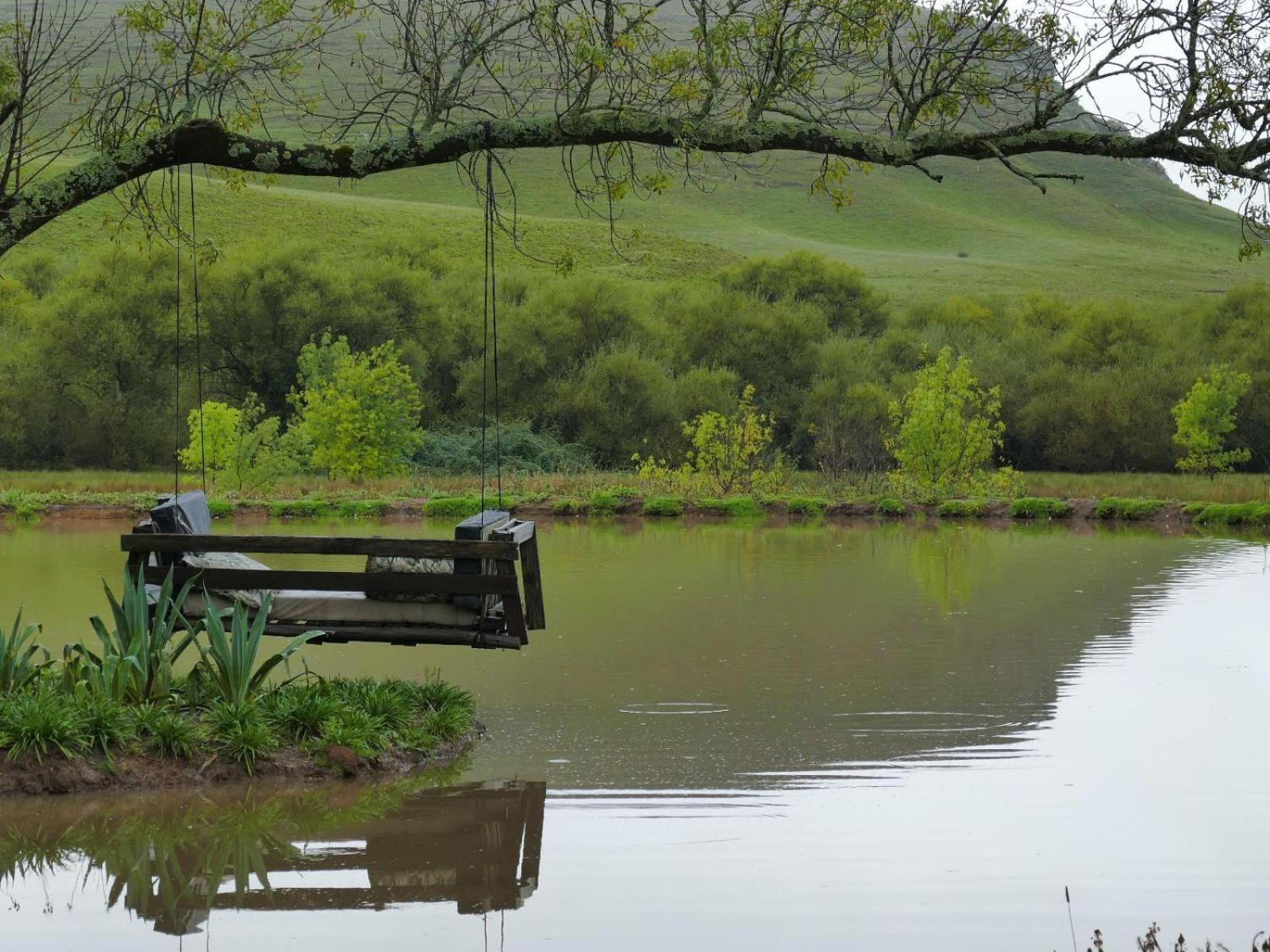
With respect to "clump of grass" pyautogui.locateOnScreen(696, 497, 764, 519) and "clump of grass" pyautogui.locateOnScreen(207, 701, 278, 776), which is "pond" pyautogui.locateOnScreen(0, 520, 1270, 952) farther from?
"clump of grass" pyautogui.locateOnScreen(696, 497, 764, 519)

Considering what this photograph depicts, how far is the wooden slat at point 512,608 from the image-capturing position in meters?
7.68

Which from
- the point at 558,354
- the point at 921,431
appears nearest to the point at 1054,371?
the point at 558,354

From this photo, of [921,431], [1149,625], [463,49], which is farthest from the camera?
[921,431]

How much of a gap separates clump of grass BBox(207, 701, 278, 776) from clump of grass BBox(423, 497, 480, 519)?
57.5 ft

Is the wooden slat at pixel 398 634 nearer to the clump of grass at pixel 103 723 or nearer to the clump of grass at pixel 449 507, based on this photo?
the clump of grass at pixel 103 723

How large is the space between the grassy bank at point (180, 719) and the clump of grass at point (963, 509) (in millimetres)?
18080

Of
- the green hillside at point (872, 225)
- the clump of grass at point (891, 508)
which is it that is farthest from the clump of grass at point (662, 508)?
the green hillside at point (872, 225)

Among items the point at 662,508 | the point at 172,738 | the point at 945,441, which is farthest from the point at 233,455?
the point at 172,738

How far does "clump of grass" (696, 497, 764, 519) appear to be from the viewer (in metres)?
25.6

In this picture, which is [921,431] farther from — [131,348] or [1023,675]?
[131,348]

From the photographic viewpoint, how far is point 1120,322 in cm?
4950

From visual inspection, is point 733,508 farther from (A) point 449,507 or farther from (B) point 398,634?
(B) point 398,634

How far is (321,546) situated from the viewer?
26.3 feet

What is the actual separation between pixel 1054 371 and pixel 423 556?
131 feet
